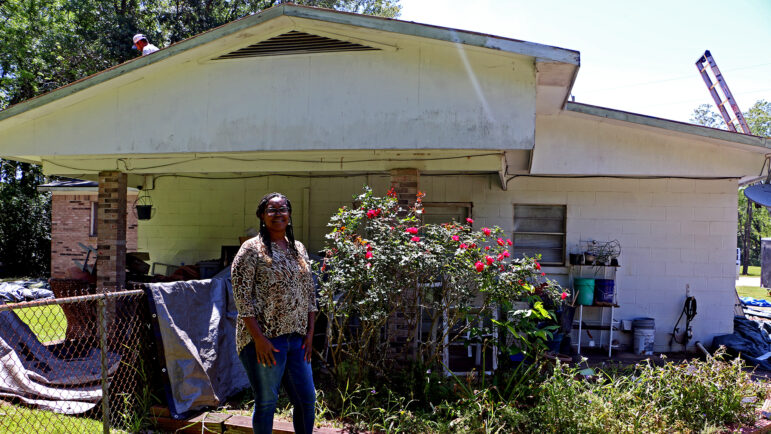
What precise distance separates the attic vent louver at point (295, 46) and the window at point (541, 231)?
3947 mm

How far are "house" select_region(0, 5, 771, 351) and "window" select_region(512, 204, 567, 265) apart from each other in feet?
0.07

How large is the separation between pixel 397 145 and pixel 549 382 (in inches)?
108

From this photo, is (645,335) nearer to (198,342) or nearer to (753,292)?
(198,342)

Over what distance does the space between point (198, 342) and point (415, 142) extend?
289cm

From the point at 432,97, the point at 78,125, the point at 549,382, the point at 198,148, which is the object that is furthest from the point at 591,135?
the point at 78,125

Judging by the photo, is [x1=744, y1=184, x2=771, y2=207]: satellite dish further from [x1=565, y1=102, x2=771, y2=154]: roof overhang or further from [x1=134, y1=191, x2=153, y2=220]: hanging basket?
[x1=134, y1=191, x2=153, y2=220]: hanging basket

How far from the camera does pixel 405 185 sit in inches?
235

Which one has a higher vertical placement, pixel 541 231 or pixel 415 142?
pixel 415 142

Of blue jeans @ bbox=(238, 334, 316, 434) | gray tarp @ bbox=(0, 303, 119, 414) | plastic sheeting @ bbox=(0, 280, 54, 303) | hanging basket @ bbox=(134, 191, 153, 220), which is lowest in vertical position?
plastic sheeting @ bbox=(0, 280, 54, 303)

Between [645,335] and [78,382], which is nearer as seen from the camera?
[78,382]

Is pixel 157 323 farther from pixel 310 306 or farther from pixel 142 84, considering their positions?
pixel 142 84

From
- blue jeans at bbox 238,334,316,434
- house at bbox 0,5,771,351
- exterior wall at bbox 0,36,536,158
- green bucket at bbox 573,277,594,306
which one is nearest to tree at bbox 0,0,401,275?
house at bbox 0,5,771,351

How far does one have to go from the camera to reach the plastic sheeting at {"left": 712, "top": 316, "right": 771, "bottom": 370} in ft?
23.5

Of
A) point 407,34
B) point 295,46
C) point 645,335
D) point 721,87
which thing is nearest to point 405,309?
point 407,34
